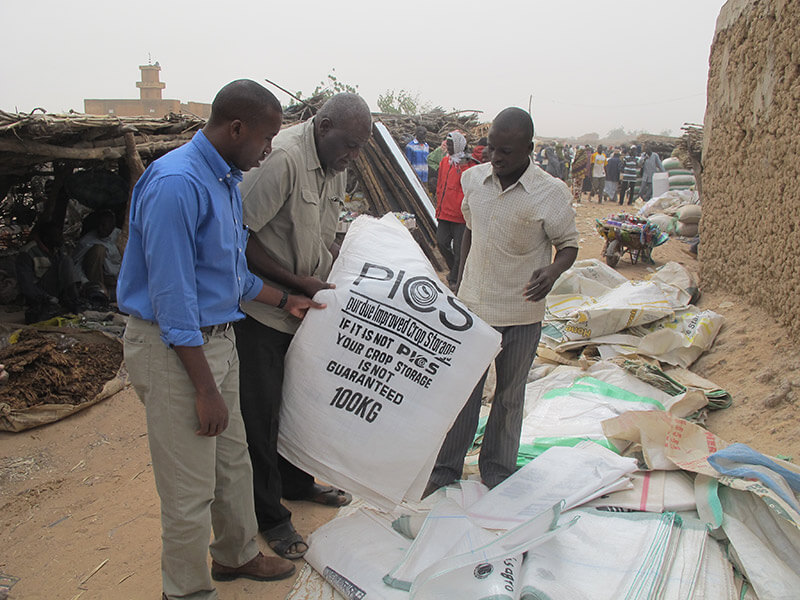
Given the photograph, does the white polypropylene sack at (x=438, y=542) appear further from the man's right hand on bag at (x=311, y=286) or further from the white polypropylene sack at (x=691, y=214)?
the white polypropylene sack at (x=691, y=214)

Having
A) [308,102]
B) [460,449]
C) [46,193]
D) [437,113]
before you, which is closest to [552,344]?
[460,449]

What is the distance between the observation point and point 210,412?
1.61 metres

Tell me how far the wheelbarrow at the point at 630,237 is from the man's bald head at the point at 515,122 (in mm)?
5850

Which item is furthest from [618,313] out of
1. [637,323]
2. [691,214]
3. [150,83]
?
[150,83]

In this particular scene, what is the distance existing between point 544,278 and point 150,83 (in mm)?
38822

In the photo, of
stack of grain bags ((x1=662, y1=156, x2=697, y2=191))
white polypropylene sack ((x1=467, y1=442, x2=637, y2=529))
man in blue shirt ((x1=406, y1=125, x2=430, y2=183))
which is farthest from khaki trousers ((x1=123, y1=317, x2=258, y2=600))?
stack of grain bags ((x1=662, y1=156, x2=697, y2=191))

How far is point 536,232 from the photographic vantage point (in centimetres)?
242

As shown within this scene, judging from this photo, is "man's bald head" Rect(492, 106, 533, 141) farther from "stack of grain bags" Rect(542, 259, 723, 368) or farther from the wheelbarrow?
the wheelbarrow

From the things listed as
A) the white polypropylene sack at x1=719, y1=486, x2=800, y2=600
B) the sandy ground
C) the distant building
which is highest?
the distant building

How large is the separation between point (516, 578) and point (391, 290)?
102 centimetres

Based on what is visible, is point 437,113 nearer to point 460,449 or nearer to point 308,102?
point 308,102

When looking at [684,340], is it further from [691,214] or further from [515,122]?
[691,214]

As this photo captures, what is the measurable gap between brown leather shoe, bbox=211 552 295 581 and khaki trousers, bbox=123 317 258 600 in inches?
8.5

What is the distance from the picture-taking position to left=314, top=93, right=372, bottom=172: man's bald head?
1987mm
